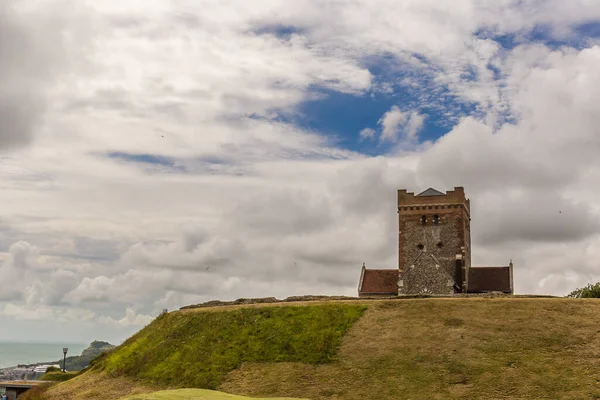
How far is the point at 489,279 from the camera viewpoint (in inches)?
2761

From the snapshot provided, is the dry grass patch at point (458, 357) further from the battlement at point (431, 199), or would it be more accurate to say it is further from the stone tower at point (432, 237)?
the battlement at point (431, 199)

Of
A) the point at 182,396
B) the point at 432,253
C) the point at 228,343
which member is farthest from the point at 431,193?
the point at 182,396

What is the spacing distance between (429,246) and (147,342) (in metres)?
34.7

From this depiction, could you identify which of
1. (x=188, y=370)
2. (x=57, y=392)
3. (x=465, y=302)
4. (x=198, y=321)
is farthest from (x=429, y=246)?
(x=57, y=392)

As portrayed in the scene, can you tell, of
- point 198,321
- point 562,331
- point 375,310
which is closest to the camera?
point 562,331

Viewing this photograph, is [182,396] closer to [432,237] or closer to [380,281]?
[380,281]

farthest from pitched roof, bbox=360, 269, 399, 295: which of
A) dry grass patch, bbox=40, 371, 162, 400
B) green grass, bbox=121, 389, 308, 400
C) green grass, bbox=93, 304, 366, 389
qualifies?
green grass, bbox=121, 389, 308, 400

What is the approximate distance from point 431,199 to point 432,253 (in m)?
6.48

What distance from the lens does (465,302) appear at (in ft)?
146

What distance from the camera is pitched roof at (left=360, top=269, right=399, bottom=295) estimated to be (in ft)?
233

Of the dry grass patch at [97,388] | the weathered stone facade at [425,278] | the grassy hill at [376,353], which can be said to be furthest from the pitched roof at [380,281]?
the dry grass patch at [97,388]

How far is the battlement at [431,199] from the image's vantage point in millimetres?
72375

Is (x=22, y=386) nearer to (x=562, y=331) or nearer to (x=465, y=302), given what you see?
(x=465, y=302)

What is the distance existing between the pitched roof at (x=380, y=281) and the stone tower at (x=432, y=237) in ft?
6.91
